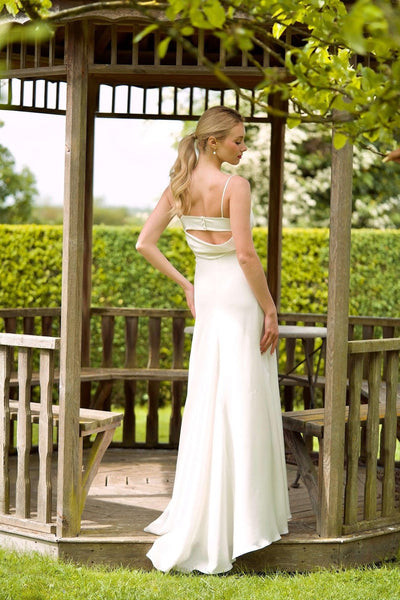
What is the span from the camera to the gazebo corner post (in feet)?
15.0

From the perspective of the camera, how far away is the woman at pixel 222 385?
4520mm

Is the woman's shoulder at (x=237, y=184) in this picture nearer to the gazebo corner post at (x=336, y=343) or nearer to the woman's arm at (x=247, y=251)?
the woman's arm at (x=247, y=251)

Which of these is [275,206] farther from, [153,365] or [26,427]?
[26,427]

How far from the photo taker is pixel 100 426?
4910 millimetres

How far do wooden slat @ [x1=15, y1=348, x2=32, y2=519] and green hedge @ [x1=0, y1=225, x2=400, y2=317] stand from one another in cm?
508

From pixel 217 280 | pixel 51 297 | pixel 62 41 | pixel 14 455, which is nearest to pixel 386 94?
pixel 217 280

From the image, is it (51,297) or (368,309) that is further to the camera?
(368,309)

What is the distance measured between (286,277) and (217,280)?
6249mm

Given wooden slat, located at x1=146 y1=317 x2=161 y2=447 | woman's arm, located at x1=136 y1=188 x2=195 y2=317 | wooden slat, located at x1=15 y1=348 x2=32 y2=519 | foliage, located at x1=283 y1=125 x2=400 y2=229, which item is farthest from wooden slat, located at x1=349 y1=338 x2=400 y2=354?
foliage, located at x1=283 y1=125 x2=400 y2=229

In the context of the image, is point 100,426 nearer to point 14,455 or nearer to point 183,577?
point 183,577

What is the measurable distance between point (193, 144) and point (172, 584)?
2.18 metres

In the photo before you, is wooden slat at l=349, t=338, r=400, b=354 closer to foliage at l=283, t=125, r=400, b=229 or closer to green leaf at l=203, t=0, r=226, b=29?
green leaf at l=203, t=0, r=226, b=29

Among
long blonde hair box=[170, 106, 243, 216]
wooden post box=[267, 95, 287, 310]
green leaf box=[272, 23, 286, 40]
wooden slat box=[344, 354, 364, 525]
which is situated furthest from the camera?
wooden post box=[267, 95, 287, 310]

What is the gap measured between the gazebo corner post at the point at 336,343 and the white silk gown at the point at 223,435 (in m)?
0.28
